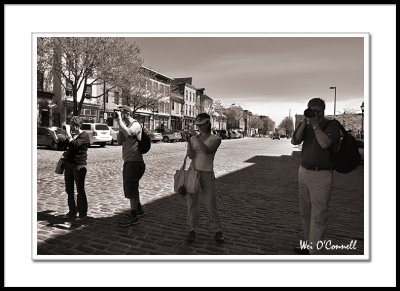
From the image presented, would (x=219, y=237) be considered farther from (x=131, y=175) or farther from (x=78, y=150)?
(x=78, y=150)

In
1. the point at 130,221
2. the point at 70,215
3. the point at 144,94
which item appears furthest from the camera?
the point at 144,94

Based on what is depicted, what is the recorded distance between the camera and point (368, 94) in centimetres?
402

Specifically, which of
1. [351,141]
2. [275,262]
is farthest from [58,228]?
[351,141]

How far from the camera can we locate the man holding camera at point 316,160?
347 cm

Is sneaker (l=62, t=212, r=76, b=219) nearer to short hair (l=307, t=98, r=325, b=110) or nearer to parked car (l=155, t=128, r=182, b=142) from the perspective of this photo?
short hair (l=307, t=98, r=325, b=110)

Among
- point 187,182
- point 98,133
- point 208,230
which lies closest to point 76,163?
point 187,182

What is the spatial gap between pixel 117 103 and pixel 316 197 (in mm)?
36505

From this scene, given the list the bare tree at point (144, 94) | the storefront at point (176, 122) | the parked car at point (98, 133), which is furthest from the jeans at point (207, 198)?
the storefront at point (176, 122)

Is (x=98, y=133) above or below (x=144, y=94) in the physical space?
below

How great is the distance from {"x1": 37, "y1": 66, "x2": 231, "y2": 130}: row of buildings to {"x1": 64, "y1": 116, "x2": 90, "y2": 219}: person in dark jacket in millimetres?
526

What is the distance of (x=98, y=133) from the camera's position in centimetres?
2175

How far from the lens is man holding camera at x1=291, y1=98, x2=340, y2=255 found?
137 inches

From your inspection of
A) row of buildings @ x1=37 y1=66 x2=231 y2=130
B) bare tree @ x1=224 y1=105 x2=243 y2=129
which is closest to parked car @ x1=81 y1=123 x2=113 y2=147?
row of buildings @ x1=37 y1=66 x2=231 y2=130

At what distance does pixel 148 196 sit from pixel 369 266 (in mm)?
4371
